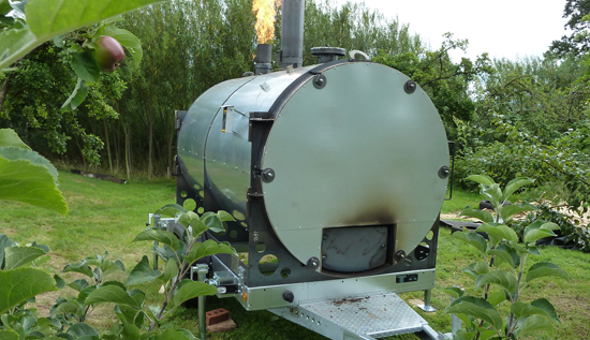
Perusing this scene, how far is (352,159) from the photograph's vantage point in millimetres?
3379

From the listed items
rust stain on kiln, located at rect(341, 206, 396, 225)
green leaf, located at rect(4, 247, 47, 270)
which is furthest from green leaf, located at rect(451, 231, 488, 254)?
rust stain on kiln, located at rect(341, 206, 396, 225)

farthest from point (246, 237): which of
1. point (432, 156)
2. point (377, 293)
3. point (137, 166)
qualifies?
point (137, 166)

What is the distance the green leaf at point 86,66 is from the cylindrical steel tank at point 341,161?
2442 millimetres

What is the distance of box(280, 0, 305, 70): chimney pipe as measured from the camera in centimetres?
476

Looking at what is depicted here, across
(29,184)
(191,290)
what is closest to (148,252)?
(191,290)

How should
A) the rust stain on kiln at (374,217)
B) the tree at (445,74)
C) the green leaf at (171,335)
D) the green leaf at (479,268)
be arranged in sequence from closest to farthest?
1. the green leaf at (171,335)
2. the green leaf at (479,268)
3. the rust stain on kiln at (374,217)
4. the tree at (445,74)

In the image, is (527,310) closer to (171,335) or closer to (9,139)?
(171,335)

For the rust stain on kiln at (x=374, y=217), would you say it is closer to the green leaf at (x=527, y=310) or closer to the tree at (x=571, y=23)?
the green leaf at (x=527, y=310)

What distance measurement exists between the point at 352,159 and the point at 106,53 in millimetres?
2760

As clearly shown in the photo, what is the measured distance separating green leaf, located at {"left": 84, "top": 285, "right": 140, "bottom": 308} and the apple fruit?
2.27ft

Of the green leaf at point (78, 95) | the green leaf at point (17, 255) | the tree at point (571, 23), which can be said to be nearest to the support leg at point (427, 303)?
the green leaf at point (17, 255)

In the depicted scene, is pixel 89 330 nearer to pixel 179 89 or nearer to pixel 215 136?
pixel 215 136

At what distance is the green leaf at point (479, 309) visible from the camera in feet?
4.72

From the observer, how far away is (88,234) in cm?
776
